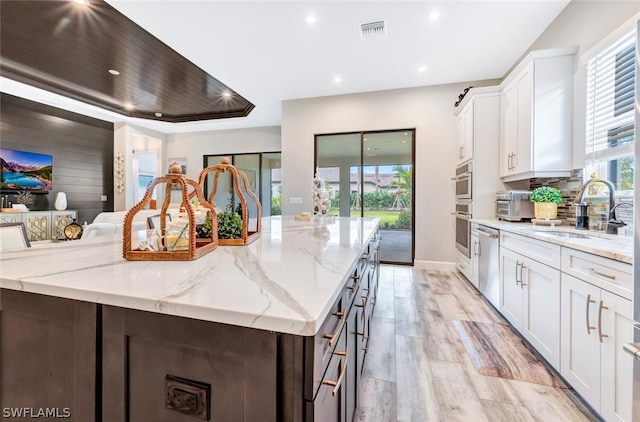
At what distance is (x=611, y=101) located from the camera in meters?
2.06

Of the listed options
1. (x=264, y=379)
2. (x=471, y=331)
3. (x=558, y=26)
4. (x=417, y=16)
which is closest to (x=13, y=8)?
(x=417, y=16)

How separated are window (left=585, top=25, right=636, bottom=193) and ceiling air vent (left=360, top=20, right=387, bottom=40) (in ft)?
5.98

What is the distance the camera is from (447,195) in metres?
4.19

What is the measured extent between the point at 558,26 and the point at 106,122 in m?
8.15

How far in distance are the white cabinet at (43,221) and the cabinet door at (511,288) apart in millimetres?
6964

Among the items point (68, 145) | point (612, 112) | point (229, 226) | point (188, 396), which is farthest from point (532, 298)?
point (68, 145)

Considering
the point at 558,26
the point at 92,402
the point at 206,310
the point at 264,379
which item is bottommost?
the point at 92,402

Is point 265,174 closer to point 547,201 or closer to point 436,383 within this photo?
point 547,201

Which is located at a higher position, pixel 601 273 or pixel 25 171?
pixel 25 171

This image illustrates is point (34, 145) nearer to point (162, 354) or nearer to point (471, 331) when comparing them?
point (162, 354)

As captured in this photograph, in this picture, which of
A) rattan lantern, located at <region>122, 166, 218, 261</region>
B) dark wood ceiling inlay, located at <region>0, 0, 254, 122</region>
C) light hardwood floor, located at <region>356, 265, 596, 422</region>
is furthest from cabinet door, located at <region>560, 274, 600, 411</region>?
dark wood ceiling inlay, located at <region>0, 0, 254, 122</region>

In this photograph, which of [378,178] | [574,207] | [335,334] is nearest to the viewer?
[335,334]

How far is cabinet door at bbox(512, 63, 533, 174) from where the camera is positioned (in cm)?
258

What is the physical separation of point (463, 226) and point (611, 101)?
6.16 feet
